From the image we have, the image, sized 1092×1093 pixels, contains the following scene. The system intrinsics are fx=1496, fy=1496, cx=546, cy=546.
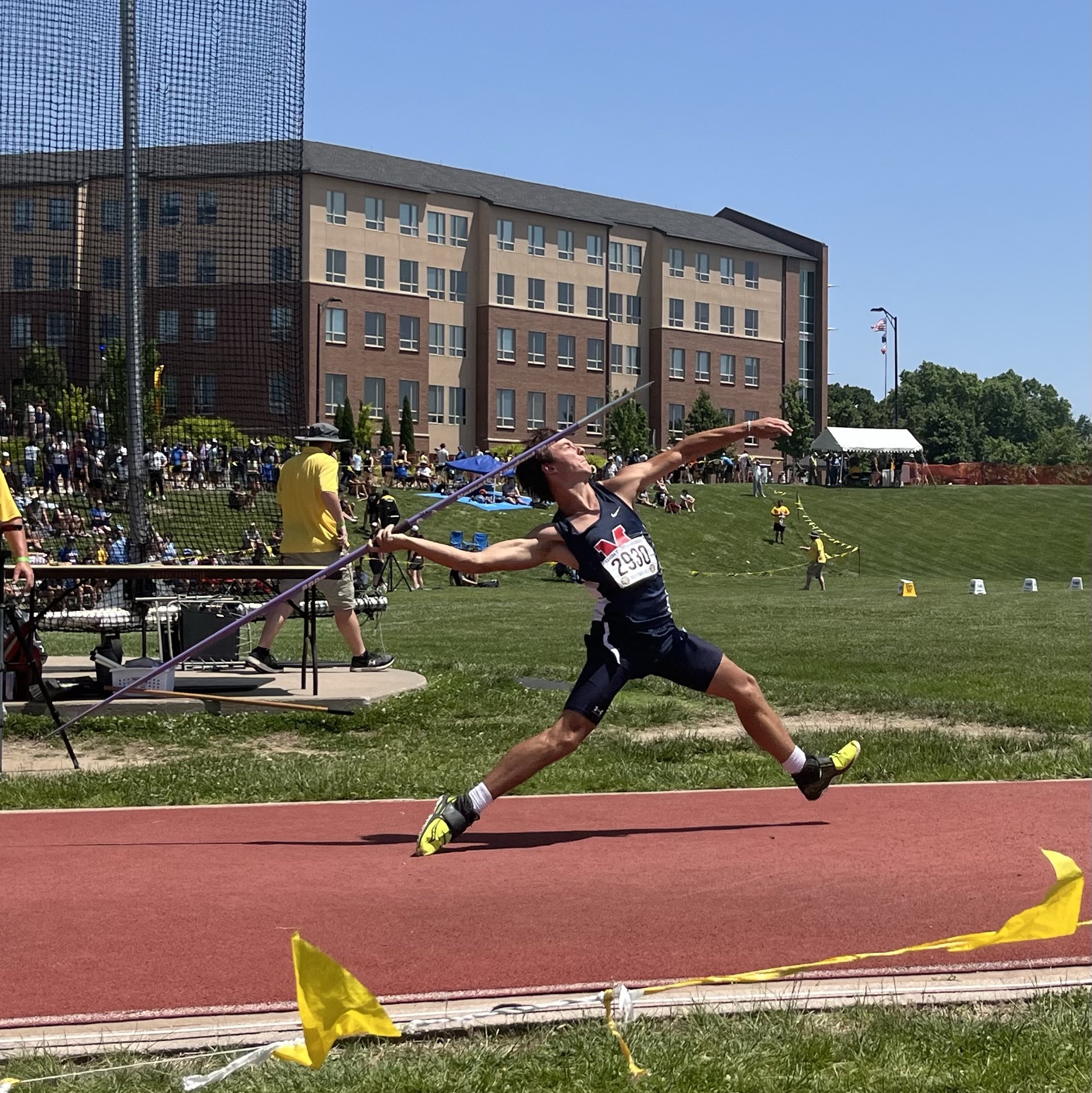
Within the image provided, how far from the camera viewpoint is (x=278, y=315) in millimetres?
13719

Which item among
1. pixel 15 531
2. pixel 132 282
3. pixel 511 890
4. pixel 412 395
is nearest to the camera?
pixel 511 890

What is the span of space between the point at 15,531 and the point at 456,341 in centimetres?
7454

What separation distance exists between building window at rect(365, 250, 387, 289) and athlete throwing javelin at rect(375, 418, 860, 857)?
235 ft

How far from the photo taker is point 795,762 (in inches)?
289

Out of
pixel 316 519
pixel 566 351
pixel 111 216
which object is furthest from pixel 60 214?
pixel 566 351

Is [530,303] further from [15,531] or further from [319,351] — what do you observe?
[15,531]

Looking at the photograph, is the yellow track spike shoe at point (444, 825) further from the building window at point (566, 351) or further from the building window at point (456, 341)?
the building window at point (566, 351)

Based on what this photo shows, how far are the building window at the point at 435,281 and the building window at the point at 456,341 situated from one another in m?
1.98

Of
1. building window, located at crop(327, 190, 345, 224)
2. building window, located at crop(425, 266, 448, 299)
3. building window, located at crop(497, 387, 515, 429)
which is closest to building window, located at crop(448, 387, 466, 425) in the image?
building window, located at crop(497, 387, 515, 429)

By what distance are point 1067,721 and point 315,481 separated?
6080 millimetres

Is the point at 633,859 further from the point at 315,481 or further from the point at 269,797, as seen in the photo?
the point at 315,481

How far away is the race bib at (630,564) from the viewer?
263 inches

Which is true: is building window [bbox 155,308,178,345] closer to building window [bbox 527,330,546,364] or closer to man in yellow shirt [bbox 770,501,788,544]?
man in yellow shirt [bbox 770,501,788,544]

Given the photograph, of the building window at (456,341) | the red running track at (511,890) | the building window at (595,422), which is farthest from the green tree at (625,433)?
the red running track at (511,890)
